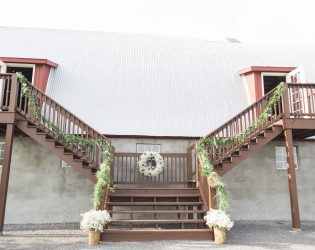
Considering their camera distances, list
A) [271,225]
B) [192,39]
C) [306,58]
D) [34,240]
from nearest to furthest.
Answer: [34,240] < [271,225] < [306,58] < [192,39]

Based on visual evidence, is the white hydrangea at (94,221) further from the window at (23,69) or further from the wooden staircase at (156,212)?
the window at (23,69)

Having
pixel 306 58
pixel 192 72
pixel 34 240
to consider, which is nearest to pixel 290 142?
pixel 192 72

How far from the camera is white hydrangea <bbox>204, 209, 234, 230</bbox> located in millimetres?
8055

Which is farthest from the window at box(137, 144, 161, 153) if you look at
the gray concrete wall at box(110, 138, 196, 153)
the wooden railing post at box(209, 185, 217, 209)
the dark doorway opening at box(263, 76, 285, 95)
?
the dark doorway opening at box(263, 76, 285, 95)

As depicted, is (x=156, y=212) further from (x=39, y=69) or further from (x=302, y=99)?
(x=39, y=69)

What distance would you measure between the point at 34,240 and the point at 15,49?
9.67 m

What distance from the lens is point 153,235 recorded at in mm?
8383

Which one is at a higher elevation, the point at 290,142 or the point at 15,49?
the point at 15,49

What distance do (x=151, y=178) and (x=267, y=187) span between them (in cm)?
489

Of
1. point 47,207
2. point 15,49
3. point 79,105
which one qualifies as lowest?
point 47,207

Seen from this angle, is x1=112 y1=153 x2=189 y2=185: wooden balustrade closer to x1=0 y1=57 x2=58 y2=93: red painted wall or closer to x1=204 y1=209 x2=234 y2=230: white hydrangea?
x1=204 y1=209 x2=234 y2=230: white hydrangea

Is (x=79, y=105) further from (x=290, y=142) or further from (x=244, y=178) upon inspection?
(x=290, y=142)

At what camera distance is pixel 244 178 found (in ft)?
41.0

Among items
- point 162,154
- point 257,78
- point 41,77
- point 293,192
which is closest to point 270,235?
point 293,192
